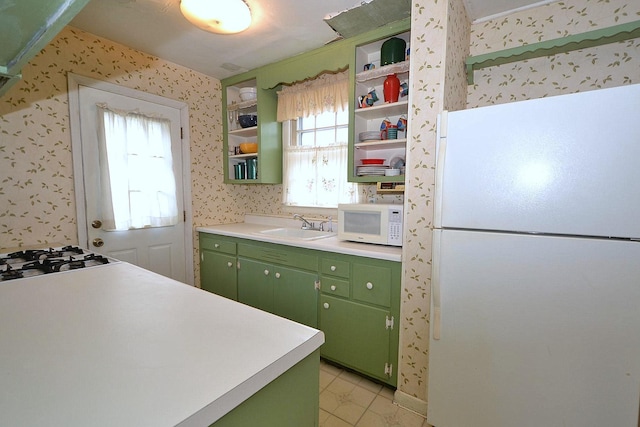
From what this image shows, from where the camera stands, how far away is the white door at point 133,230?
2156 millimetres

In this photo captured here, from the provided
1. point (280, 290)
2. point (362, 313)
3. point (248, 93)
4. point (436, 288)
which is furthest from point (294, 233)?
point (436, 288)

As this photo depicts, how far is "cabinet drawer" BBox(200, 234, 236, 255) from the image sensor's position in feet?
8.49

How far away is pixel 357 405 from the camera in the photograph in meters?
1.73

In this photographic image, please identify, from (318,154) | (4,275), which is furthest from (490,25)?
(4,275)

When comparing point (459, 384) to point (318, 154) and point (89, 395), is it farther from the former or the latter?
point (318, 154)

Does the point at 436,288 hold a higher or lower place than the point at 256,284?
higher

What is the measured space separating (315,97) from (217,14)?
3.77 feet

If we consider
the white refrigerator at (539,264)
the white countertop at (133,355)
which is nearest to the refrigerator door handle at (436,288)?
the white refrigerator at (539,264)

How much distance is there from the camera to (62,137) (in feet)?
6.76

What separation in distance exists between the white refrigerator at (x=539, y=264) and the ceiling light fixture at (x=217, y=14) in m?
1.24

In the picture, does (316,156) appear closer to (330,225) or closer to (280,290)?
(330,225)

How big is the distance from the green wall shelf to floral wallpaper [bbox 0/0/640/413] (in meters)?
0.07

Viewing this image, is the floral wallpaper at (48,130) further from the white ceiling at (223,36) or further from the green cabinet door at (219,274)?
the green cabinet door at (219,274)

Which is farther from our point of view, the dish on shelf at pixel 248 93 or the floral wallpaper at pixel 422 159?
the dish on shelf at pixel 248 93
